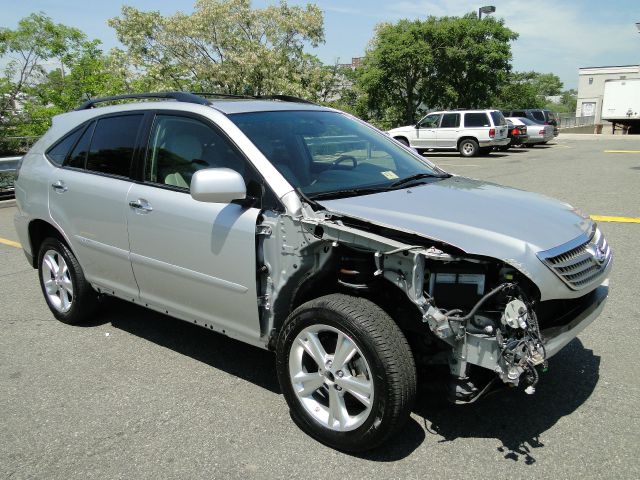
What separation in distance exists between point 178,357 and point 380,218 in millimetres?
2048

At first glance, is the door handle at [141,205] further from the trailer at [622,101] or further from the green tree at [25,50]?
the trailer at [622,101]

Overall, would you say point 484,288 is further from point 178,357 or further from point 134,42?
point 134,42

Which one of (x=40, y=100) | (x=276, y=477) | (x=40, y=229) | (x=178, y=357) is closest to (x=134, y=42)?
(x=40, y=100)

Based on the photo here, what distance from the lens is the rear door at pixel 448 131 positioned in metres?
21.9

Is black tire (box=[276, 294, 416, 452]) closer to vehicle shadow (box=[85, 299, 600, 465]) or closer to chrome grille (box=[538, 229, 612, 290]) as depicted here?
vehicle shadow (box=[85, 299, 600, 465])

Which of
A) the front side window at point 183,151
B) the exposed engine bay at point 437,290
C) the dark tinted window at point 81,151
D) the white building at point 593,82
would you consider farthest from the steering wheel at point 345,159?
the white building at point 593,82

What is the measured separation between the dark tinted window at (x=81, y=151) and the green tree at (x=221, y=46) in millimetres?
17437

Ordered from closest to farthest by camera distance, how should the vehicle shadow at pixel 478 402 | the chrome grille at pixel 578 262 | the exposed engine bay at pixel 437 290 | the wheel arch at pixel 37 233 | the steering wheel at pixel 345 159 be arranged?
the exposed engine bay at pixel 437 290
the chrome grille at pixel 578 262
the vehicle shadow at pixel 478 402
the steering wheel at pixel 345 159
the wheel arch at pixel 37 233

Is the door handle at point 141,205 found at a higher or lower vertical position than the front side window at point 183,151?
lower

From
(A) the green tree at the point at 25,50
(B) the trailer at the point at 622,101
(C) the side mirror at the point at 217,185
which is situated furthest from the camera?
(B) the trailer at the point at 622,101

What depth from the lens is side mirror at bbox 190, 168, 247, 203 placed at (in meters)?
3.04

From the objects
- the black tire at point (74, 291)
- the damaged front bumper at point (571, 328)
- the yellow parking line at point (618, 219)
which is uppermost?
the damaged front bumper at point (571, 328)

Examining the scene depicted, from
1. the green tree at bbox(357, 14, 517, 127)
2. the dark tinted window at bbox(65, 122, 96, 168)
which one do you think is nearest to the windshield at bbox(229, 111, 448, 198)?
the dark tinted window at bbox(65, 122, 96, 168)

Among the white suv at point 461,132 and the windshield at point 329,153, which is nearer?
the windshield at point 329,153
